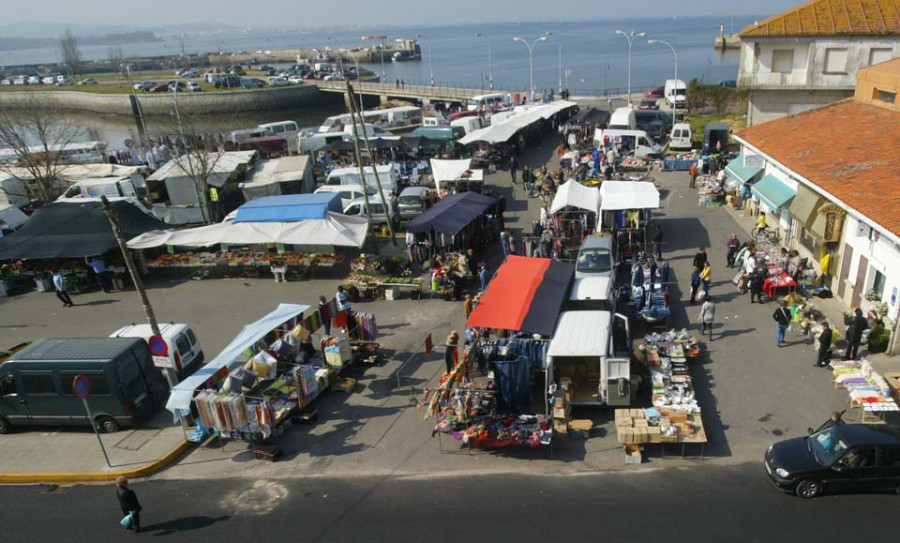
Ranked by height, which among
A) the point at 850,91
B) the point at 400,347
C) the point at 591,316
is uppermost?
the point at 850,91

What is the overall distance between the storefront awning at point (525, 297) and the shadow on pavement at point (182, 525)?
260 inches

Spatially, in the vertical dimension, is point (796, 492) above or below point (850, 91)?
below

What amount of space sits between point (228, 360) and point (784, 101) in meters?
30.2

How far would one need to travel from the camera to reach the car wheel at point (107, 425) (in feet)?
43.4

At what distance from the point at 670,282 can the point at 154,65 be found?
159395mm

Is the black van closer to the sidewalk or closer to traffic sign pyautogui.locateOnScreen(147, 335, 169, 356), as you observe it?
the sidewalk

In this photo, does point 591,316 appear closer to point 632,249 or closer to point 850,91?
point 632,249

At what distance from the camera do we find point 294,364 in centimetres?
1426

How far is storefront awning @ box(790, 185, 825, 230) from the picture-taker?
1708 cm

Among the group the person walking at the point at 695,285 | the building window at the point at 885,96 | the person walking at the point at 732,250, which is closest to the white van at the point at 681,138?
the building window at the point at 885,96

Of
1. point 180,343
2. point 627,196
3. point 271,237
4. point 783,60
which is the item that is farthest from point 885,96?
point 180,343

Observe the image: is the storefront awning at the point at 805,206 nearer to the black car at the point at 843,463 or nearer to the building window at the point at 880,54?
the black car at the point at 843,463

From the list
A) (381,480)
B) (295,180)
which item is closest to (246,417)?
(381,480)

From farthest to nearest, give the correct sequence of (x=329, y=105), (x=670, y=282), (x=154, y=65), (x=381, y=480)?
1. (x=154, y=65)
2. (x=329, y=105)
3. (x=670, y=282)
4. (x=381, y=480)
